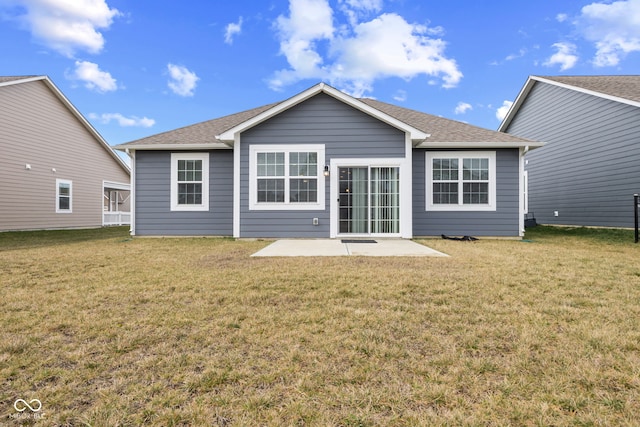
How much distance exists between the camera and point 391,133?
344 inches

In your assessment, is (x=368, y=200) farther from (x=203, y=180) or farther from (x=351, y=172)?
(x=203, y=180)

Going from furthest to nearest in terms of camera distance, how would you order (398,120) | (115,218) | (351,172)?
(115,218), (351,172), (398,120)

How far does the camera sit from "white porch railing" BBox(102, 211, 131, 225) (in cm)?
1834

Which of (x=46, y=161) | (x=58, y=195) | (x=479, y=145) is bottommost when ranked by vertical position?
(x=58, y=195)

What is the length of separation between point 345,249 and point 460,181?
4.79 meters

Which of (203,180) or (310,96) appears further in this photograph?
(203,180)

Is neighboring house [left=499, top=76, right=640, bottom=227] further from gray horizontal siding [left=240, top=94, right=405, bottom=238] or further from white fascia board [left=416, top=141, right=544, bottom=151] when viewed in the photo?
gray horizontal siding [left=240, top=94, right=405, bottom=238]

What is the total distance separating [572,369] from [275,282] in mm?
3073

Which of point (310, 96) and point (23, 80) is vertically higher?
point (23, 80)

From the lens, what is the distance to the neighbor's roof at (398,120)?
9.01 metres

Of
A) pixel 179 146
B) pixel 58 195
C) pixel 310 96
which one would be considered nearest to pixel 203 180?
pixel 179 146

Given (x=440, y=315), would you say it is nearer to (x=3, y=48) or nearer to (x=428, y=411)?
(x=428, y=411)

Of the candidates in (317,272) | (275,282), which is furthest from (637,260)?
(275,282)

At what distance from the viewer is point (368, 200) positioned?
8.96 m
